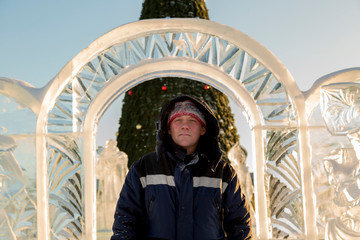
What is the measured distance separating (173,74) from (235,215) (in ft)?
5.48

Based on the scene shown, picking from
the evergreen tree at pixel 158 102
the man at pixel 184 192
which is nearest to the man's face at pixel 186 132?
the man at pixel 184 192

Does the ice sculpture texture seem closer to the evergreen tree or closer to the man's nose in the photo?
the man's nose

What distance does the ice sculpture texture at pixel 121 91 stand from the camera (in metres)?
3.48

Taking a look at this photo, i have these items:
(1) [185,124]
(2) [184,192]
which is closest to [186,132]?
(1) [185,124]

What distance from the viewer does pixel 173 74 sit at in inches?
→ 148

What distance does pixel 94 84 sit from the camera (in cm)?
360

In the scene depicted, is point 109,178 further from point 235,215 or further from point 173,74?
point 235,215

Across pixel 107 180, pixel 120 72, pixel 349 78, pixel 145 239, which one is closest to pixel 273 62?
pixel 349 78

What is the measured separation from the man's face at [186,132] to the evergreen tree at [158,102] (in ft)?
16.3

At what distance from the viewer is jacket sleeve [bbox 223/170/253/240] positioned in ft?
7.95

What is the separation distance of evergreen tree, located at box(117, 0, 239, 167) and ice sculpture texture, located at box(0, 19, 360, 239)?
3789 mm

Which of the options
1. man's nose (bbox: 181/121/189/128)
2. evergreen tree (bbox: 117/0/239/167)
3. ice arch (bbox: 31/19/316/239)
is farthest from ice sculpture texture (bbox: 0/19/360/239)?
evergreen tree (bbox: 117/0/239/167)

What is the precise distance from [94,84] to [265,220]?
1.84 metres

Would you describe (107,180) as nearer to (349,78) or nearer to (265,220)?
(265,220)
